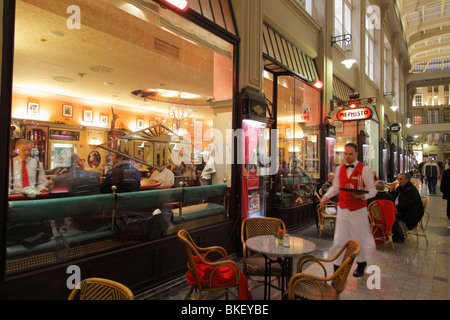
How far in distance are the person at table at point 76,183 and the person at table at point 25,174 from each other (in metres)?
0.16

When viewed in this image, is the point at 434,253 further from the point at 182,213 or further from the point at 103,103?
the point at 103,103

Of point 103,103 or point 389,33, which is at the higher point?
point 389,33

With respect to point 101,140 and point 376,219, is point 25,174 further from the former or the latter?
point 376,219

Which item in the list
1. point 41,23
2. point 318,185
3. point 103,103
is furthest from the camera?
point 103,103

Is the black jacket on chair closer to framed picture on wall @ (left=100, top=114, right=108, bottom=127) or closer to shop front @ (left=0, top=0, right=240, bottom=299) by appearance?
Result: shop front @ (left=0, top=0, right=240, bottom=299)

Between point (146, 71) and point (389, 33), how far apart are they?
741 inches

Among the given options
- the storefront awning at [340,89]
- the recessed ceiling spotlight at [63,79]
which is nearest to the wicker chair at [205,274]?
the recessed ceiling spotlight at [63,79]

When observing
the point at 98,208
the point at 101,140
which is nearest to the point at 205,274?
the point at 98,208

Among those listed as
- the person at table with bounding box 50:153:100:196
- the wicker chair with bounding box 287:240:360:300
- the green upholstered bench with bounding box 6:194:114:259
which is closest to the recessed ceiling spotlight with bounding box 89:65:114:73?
the person at table with bounding box 50:153:100:196

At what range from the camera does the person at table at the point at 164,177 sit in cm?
532

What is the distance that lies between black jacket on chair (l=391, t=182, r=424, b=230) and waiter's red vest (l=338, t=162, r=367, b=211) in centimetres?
290

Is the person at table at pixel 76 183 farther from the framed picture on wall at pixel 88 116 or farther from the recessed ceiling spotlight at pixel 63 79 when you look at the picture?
the framed picture on wall at pixel 88 116
